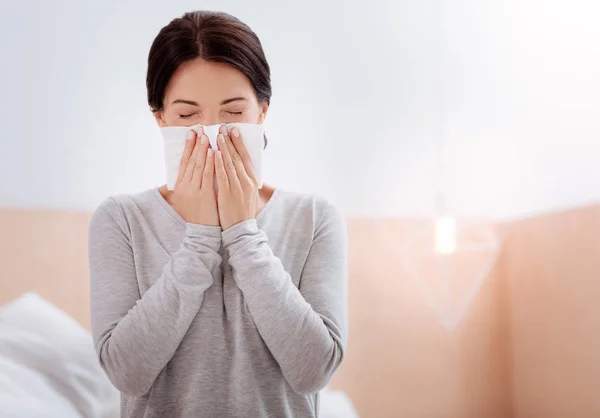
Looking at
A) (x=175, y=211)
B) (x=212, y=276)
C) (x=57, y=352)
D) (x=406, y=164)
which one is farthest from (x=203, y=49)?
(x=406, y=164)

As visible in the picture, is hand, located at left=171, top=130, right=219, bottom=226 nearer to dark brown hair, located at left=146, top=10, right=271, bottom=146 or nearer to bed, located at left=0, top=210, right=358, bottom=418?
dark brown hair, located at left=146, top=10, right=271, bottom=146

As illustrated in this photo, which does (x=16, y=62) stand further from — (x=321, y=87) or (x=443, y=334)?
(x=443, y=334)

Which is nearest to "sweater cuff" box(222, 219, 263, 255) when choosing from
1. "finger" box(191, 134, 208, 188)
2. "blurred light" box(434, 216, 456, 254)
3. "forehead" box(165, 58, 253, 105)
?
"finger" box(191, 134, 208, 188)

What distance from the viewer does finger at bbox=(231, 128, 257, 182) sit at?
113 centimetres

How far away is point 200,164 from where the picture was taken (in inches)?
44.0

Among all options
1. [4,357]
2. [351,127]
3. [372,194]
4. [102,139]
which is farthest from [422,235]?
Result: [4,357]

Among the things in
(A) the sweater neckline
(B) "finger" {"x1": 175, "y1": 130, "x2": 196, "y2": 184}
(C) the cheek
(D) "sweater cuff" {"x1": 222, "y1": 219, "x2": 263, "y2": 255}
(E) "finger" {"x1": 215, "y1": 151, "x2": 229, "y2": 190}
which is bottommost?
(D) "sweater cuff" {"x1": 222, "y1": 219, "x2": 263, "y2": 255}

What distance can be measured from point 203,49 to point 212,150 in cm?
20

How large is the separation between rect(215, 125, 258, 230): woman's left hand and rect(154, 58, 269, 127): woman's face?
0.14 ft

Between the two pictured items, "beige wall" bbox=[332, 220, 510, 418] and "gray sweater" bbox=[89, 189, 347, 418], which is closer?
"gray sweater" bbox=[89, 189, 347, 418]

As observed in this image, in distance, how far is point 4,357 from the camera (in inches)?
52.4

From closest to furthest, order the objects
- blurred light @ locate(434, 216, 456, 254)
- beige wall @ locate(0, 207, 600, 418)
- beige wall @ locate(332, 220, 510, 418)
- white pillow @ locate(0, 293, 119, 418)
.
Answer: white pillow @ locate(0, 293, 119, 418)
beige wall @ locate(0, 207, 600, 418)
beige wall @ locate(332, 220, 510, 418)
blurred light @ locate(434, 216, 456, 254)

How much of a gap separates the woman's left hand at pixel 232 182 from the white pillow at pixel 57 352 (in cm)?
59

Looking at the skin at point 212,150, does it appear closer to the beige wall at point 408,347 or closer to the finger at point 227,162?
the finger at point 227,162
